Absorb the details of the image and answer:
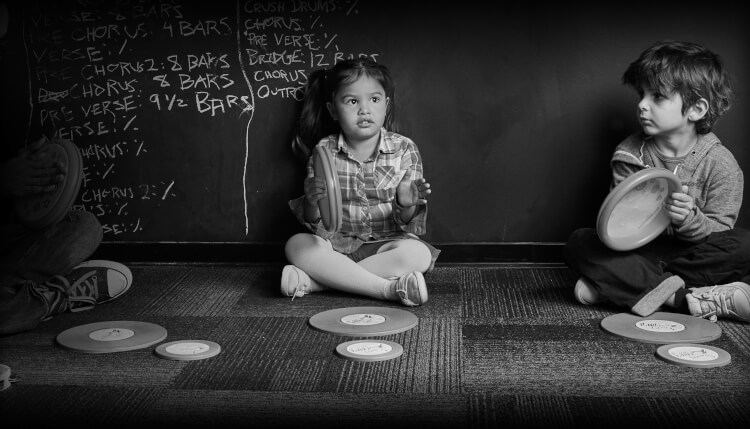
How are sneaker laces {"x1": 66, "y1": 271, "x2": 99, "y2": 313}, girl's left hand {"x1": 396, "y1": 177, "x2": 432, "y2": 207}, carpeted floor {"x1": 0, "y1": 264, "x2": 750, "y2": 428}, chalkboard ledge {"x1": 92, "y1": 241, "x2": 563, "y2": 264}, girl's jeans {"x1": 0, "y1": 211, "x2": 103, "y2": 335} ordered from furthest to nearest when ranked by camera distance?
chalkboard ledge {"x1": 92, "y1": 241, "x2": 563, "y2": 264}
girl's left hand {"x1": 396, "y1": 177, "x2": 432, "y2": 207}
sneaker laces {"x1": 66, "y1": 271, "x2": 99, "y2": 313}
girl's jeans {"x1": 0, "y1": 211, "x2": 103, "y2": 335}
carpeted floor {"x1": 0, "y1": 264, "x2": 750, "y2": 428}

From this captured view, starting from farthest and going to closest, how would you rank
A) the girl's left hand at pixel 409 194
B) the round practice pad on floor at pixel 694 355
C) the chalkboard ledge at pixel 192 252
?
the chalkboard ledge at pixel 192 252 < the girl's left hand at pixel 409 194 < the round practice pad on floor at pixel 694 355

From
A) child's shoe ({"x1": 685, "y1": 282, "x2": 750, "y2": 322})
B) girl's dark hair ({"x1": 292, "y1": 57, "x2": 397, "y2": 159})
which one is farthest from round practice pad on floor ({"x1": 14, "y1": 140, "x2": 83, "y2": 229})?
child's shoe ({"x1": 685, "y1": 282, "x2": 750, "y2": 322})

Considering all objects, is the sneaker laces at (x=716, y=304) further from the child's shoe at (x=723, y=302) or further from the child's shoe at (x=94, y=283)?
the child's shoe at (x=94, y=283)

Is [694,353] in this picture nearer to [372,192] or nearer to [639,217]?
[639,217]

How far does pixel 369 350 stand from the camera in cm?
202

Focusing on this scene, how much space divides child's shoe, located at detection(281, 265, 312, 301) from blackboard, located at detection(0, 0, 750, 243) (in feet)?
1.45

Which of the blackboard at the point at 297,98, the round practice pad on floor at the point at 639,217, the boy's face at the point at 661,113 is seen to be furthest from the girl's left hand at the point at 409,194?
the boy's face at the point at 661,113

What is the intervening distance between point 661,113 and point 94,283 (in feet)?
5.71

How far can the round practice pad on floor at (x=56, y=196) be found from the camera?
92.5 inches

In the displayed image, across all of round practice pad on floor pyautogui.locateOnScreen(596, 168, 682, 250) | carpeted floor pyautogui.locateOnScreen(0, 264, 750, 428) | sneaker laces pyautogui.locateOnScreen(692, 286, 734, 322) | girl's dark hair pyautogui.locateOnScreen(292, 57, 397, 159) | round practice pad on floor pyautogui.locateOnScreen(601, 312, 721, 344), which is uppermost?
girl's dark hair pyautogui.locateOnScreen(292, 57, 397, 159)

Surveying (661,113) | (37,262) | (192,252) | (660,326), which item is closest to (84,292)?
(37,262)

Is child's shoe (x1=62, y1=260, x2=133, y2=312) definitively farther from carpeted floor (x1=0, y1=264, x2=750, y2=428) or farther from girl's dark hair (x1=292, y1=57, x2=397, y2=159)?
girl's dark hair (x1=292, y1=57, x2=397, y2=159)

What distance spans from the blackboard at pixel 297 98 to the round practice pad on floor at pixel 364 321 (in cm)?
68

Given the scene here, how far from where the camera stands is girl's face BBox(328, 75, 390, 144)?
269cm
